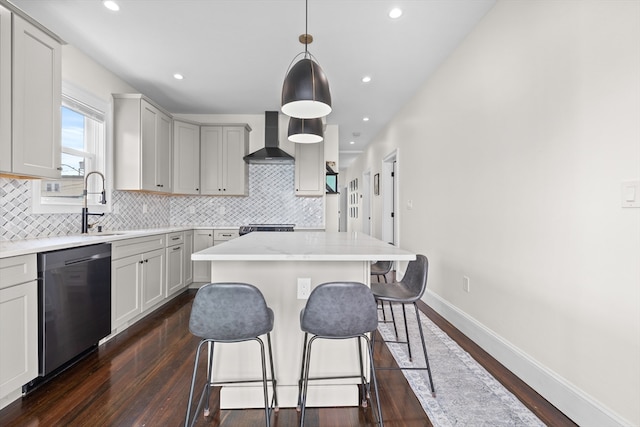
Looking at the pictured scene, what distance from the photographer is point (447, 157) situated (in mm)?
3221

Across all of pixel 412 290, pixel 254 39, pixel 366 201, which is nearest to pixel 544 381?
pixel 412 290

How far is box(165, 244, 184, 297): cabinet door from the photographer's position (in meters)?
3.71

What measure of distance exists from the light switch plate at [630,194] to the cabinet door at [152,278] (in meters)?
3.74

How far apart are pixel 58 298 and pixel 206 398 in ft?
4.10

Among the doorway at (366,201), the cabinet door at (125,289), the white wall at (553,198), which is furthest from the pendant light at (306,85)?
the doorway at (366,201)

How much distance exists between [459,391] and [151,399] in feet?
6.34

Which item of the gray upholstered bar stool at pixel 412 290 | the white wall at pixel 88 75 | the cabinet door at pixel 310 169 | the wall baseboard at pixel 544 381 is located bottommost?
the wall baseboard at pixel 544 381

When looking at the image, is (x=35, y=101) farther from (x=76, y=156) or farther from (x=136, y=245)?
(x=136, y=245)

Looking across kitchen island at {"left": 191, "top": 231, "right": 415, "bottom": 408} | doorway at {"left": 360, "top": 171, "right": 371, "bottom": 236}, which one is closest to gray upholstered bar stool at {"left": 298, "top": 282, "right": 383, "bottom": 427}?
kitchen island at {"left": 191, "top": 231, "right": 415, "bottom": 408}

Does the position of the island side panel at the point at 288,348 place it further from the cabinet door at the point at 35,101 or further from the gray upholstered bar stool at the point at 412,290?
the cabinet door at the point at 35,101

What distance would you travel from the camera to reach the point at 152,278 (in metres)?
3.33

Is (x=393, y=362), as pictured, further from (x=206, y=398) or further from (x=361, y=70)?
(x=361, y=70)

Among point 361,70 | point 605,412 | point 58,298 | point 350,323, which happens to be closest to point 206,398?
point 350,323

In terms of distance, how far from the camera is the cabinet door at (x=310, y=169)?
4.89 m
